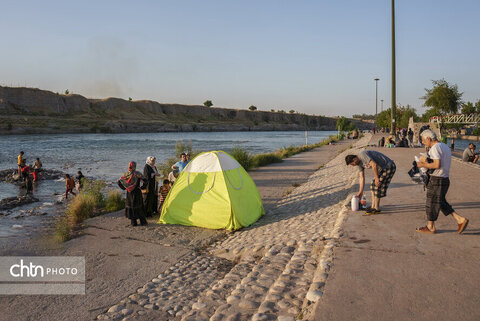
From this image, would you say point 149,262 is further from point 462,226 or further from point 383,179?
point 462,226

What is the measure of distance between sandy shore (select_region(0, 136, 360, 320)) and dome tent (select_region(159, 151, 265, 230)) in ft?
0.91

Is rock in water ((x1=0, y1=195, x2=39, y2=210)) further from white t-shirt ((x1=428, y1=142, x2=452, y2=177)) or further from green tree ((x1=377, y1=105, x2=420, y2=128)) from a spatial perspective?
green tree ((x1=377, y1=105, x2=420, y2=128))

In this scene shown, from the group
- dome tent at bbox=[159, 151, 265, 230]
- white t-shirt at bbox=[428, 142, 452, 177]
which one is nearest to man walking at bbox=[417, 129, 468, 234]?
white t-shirt at bbox=[428, 142, 452, 177]

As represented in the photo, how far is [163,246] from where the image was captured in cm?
747

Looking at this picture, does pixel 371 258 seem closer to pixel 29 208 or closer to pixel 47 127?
pixel 29 208

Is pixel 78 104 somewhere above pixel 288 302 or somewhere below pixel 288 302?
above

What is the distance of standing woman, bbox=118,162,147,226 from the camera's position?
28.6 ft

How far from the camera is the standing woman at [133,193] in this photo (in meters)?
8.71

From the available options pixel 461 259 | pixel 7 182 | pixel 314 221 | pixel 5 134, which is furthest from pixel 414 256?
pixel 5 134

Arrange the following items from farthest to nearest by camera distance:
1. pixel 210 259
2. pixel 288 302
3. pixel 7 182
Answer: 1. pixel 7 182
2. pixel 210 259
3. pixel 288 302

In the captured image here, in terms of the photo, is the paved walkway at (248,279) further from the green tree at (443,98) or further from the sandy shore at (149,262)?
the green tree at (443,98)

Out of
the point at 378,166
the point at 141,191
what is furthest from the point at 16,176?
the point at 378,166

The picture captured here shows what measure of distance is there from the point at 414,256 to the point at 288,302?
7.48 ft

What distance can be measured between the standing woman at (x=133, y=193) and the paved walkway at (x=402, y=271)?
495 cm
